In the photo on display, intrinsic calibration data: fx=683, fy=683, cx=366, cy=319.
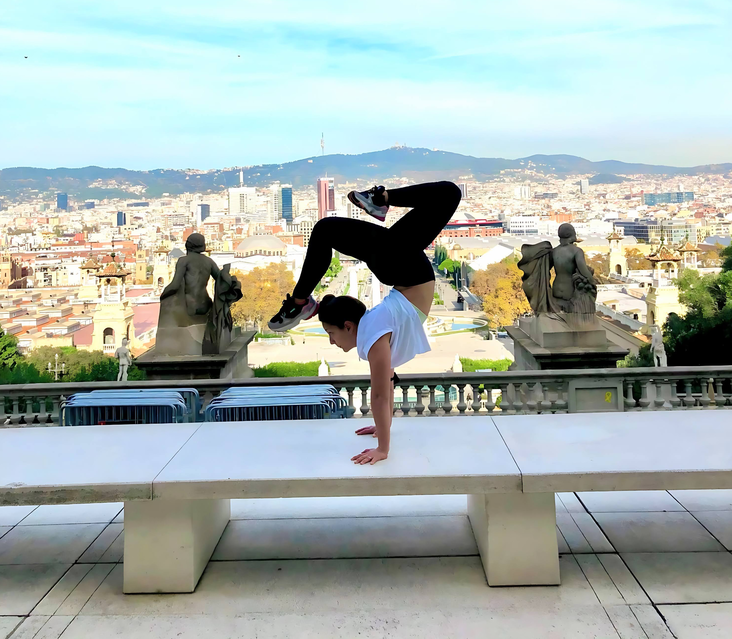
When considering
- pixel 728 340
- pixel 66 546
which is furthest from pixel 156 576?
pixel 728 340

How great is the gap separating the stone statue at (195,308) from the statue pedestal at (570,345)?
8.23ft

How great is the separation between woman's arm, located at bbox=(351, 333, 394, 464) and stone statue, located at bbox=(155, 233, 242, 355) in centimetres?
361

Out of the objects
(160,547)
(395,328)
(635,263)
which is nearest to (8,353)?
(635,263)

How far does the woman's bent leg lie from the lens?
2.16 metres

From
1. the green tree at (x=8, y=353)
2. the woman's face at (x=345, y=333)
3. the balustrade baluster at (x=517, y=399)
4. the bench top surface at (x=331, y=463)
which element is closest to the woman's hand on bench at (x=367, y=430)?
the bench top surface at (x=331, y=463)

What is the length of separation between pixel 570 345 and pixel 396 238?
12.5 ft

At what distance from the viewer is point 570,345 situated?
18.4ft

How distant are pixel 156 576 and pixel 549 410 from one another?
11.1 ft

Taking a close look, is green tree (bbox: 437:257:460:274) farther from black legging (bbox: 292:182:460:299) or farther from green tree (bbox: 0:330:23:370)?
black legging (bbox: 292:182:460:299)

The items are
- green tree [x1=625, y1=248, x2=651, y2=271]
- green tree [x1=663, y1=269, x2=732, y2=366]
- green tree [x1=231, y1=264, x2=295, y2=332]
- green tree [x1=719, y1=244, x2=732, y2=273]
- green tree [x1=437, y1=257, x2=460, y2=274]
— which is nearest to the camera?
green tree [x1=663, y1=269, x2=732, y2=366]

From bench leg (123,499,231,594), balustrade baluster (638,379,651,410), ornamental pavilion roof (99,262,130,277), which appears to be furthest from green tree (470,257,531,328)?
bench leg (123,499,231,594)

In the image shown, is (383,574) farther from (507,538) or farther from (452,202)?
(452,202)

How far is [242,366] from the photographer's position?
6148 mm

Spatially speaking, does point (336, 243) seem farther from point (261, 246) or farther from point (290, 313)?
point (261, 246)
